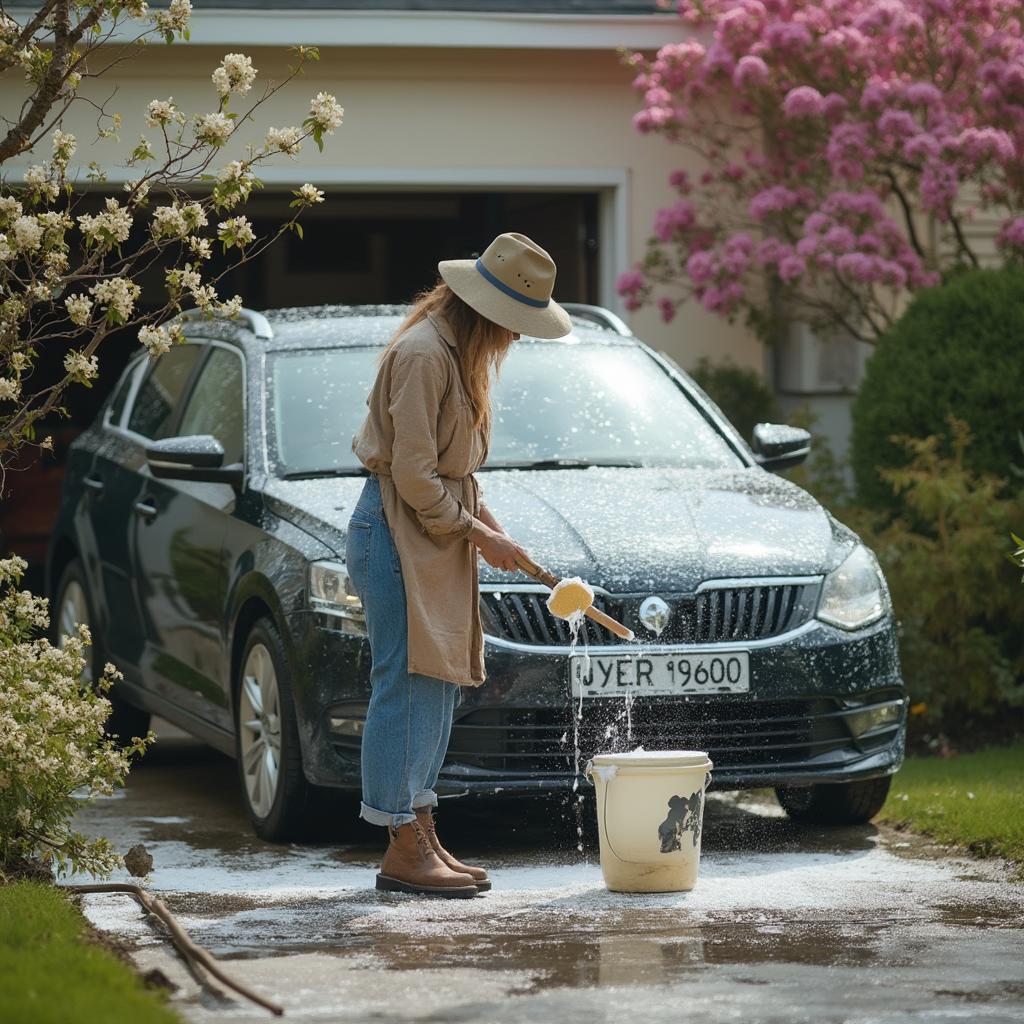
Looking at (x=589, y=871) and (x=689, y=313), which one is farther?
(x=689, y=313)

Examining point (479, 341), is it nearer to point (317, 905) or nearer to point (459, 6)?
point (317, 905)

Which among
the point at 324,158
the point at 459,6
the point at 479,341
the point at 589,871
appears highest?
the point at 459,6

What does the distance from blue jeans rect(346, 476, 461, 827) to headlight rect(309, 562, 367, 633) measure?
52 cm

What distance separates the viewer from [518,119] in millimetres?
13320

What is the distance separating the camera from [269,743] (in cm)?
711

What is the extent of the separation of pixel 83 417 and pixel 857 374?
5.98m

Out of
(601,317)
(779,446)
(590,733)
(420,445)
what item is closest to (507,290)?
(420,445)

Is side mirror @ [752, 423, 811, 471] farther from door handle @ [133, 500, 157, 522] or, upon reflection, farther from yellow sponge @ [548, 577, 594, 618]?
door handle @ [133, 500, 157, 522]

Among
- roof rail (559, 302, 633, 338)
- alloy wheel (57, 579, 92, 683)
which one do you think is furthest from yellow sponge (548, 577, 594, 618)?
alloy wheel (57, 579, 92, 683)

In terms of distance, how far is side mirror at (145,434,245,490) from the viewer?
7.47 meters

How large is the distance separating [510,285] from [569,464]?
1709mm

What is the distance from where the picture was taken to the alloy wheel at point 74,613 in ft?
30.5

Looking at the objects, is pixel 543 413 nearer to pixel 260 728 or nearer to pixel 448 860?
pixel 260 728

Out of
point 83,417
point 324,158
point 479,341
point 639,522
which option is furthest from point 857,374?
point 479,341
